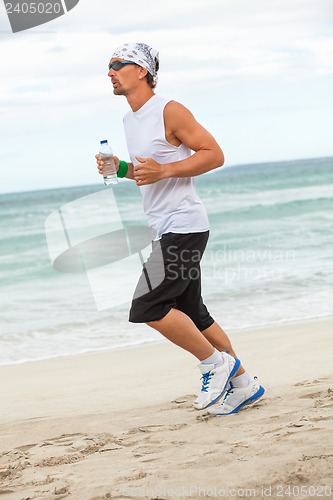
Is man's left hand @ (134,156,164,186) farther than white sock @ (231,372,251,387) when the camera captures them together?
No

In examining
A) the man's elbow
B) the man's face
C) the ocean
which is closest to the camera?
the man's elbow

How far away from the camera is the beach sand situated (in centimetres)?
308

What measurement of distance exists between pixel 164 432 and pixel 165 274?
81 centimetres

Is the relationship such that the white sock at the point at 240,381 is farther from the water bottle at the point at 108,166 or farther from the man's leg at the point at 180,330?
the water bottle at the point at 108,166

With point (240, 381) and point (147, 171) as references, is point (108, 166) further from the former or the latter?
point (240, 381)

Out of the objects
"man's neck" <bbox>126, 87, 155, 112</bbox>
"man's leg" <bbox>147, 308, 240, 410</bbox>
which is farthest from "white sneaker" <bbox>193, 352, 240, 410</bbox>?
"man's neck" <bbox>126, 87, 155, 112</bbox>

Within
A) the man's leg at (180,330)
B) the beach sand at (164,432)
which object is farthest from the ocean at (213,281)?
the man's leg at (180,330)

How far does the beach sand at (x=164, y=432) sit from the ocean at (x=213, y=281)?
146cm

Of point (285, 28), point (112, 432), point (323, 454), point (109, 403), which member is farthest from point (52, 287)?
point (285, 28)

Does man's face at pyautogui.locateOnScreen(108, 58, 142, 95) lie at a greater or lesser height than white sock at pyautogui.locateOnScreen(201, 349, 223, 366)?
greater

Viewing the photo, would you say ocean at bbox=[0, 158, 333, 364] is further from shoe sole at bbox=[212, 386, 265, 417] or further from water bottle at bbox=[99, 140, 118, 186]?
shoe sole at bbox=[212, 386, 265, 417]

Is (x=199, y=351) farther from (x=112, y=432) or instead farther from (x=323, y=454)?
(x=323, y=454)

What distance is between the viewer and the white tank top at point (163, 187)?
160 inches

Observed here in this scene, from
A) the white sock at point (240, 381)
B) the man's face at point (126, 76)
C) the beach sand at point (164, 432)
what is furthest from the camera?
the white sock at point (240, 381)
